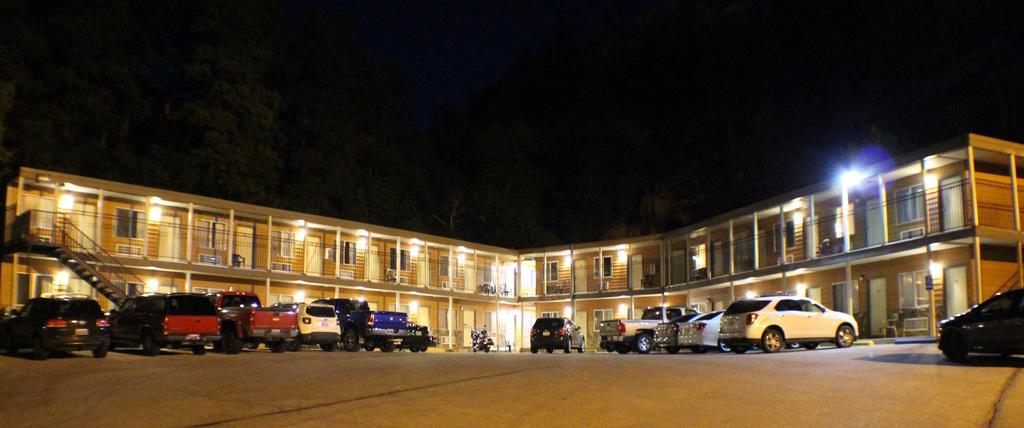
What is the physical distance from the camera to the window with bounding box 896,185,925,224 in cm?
2808

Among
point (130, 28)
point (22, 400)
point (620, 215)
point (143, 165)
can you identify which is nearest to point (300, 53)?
point (130, 28)

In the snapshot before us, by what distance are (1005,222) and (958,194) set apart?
1.67 metres

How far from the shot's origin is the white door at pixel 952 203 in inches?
1032

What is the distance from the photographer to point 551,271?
49875 millimetres

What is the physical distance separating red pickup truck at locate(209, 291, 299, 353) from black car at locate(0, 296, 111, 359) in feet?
11.9

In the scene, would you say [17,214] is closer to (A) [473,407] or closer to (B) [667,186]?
(A) [473,407]

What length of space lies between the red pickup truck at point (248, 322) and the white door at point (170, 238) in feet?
28.5

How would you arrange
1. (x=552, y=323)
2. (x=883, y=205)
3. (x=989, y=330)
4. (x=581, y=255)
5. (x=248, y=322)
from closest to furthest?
(x=989, y=330)
(x=248, y=322)
(x=883, y=205)
(x=552, y=323)
(x=581, y=255)

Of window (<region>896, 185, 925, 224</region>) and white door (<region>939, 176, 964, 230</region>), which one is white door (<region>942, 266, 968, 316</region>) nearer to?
white door (<region>939, 176, 964, 230</region>)

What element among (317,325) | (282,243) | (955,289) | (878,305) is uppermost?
(282,243)

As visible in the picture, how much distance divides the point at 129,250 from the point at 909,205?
27289 millimetres

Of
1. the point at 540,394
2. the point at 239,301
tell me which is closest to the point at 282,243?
the point at 239,301

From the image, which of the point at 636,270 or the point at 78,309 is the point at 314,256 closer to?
the point at 636,270

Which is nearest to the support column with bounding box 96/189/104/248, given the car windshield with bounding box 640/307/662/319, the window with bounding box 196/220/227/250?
the window with bounding box 196/220/227/250
